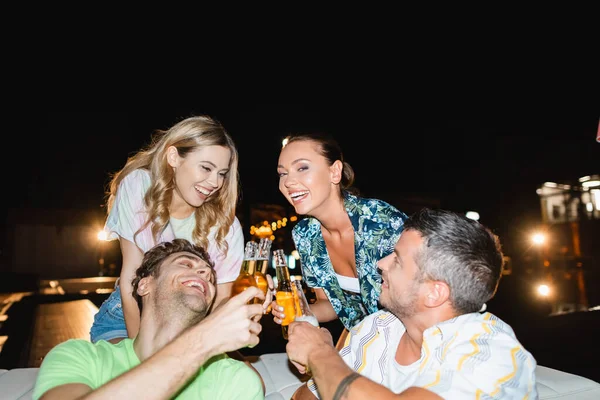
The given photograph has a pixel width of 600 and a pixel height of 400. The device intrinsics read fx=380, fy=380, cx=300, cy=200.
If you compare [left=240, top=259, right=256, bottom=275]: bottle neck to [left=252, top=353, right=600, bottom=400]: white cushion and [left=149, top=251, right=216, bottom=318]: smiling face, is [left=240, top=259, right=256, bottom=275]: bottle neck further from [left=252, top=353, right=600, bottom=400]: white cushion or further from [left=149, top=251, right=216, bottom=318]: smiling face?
[left=252, top=353, right=600, bottom=400]: white cushion

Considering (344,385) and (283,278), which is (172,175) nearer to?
(283,278)

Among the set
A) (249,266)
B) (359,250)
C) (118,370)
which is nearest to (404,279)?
(359,250)

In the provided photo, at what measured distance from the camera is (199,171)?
2512mm

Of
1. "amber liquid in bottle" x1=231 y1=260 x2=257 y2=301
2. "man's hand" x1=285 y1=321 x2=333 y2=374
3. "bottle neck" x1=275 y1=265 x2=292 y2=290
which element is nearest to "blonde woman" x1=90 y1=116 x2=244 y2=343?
"amber liquid in bottle" x1=231 y1=260 x2=257 y2=301

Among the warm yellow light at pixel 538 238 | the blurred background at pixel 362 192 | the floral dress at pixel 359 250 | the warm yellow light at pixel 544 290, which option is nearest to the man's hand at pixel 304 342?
the floral dress at pixel 359 250

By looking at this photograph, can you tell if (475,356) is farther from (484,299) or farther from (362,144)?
(362,144)

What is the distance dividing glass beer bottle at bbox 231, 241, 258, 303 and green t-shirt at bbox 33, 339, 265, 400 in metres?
0.38

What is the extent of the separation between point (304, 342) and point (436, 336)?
50 centimetres

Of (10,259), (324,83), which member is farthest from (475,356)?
(10,259)

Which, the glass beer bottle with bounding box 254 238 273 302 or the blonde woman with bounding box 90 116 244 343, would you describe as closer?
the glass beer bottle with bounding box 254 238 273 302

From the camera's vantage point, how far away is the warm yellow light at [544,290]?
853cm

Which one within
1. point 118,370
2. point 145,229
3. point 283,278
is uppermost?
point 145,229

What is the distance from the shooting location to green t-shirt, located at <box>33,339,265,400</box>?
158cm

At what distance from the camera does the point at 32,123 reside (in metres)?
11.8
